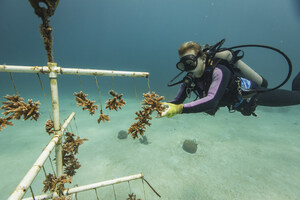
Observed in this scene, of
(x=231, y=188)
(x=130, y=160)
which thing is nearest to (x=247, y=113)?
(x=231, y=188)

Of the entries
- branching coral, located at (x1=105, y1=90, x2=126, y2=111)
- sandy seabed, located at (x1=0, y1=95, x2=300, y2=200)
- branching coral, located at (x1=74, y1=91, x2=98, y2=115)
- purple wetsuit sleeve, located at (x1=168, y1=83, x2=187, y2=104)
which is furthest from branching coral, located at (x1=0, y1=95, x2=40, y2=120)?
sandy seabed, located at (x1=0, y1=95, x2=300, y2=200)

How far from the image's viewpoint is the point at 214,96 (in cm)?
275

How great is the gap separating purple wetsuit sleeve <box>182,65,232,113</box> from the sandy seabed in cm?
432

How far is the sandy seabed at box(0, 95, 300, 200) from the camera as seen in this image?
5.24 meters

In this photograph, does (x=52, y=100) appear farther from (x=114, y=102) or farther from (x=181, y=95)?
(x=181, y=95)

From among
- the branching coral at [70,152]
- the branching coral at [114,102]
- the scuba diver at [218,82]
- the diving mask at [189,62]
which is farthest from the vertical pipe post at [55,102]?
the diving mask at [189,62]

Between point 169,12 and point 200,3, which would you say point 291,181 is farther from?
point 169,12

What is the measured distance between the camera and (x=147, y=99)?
2.12 meters

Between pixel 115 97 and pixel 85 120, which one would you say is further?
pixel 85 120

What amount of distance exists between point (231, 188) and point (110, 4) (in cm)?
10362

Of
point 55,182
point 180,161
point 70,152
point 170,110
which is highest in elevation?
point 170,110

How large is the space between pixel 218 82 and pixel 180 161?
5444mm

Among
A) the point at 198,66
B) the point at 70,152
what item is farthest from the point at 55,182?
the point at 198,66

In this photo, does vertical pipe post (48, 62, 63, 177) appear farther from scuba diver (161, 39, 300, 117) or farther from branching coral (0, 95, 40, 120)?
scuba diver (161, 39, 300, 117)
